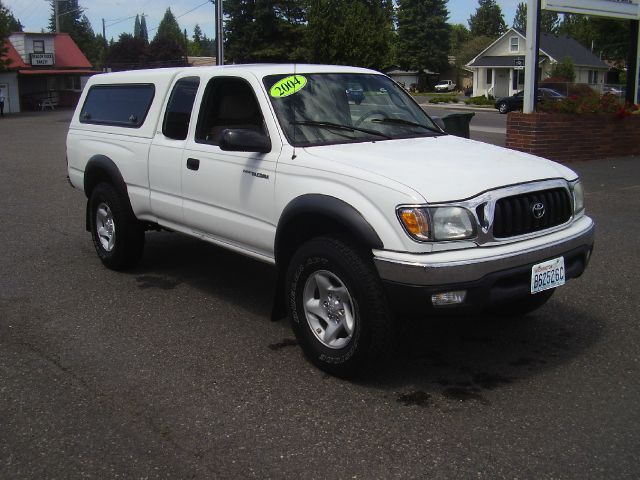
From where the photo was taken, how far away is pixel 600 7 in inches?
592

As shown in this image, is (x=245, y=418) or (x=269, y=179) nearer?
(x=245, y=418)

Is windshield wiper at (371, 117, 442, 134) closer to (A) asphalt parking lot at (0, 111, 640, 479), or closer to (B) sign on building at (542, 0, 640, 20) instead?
(A) asphalt parking lot at (0, 111, 640, 479)

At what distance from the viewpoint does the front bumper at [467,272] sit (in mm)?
3906

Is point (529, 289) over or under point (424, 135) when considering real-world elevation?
under

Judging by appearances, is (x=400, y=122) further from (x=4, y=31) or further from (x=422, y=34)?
(x=422, y=34)

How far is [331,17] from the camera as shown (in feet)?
94.4

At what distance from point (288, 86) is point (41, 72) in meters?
46.7

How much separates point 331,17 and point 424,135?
80.7 ft

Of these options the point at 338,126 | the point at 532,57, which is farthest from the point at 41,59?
the point at 338,126

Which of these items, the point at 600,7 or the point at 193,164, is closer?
the point at 193,164

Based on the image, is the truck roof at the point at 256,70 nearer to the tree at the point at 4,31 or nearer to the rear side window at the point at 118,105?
the rear side window at the point at 118,105

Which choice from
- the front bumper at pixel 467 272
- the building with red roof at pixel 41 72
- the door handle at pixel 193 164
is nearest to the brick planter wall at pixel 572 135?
the door handle at pixel 193 164

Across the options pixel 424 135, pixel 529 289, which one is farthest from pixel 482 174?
pixel 424 135

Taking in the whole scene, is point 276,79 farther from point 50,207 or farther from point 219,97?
point 50,207
